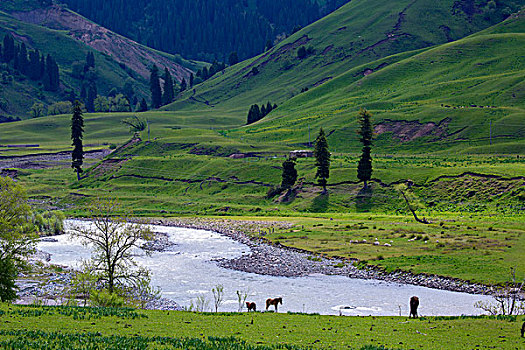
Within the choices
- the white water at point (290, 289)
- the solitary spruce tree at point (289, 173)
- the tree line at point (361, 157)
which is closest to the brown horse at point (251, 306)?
the white water at point (290, 289)

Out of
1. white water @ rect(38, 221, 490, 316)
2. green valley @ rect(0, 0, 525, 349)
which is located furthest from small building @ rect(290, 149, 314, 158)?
white water @ rect(38, 221, 490, 316)

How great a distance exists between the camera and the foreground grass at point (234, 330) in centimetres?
2661

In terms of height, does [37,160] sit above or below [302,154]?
above

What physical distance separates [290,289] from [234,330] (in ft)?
78.2

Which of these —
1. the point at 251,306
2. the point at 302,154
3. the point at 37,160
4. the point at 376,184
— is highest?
the point at 37,160

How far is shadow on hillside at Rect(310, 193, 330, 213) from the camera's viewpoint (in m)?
110

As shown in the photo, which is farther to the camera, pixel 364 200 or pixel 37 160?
pixel 37 160

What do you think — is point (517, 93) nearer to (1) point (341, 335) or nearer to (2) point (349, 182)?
(2) point (349, 182)

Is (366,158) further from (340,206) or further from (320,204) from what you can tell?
(320,204)

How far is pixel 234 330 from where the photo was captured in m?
31.8

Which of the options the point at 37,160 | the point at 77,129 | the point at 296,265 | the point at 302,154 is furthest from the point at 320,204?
the point at 37,160

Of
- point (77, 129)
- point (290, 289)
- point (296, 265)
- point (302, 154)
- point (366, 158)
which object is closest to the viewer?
point (290, 289)

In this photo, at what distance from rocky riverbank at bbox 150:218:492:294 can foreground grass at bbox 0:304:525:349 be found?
63.3 ft

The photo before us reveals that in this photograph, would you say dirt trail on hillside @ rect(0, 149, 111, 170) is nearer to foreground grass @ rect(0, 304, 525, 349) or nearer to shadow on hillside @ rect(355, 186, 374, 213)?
shadow on hillside @ rect(355, 186, 374, 213)
